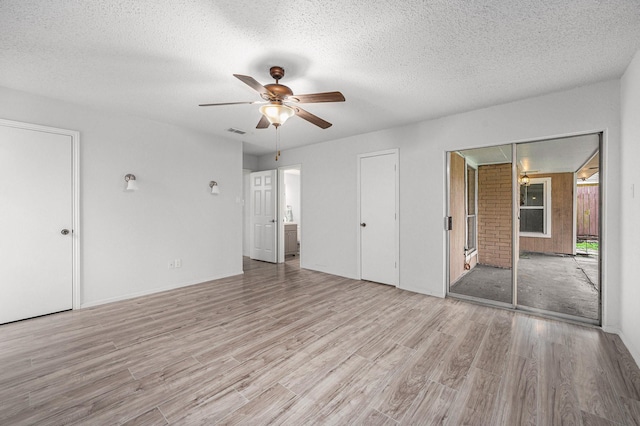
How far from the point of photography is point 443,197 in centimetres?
381

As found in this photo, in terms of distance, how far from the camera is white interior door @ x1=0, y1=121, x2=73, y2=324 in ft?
9.47

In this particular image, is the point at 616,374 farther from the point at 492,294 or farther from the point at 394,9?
the point at 394,9

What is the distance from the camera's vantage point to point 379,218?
177 inches

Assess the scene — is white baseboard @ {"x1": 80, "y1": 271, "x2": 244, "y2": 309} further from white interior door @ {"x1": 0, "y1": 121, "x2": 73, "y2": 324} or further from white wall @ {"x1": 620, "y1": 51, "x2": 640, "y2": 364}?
white wall @ {"x1": 620, "y1": 51, "x2": 640, "y2": 364}

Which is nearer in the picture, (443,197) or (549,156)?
(443,197)

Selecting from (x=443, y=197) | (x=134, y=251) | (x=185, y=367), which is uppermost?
(x=443, y=197)

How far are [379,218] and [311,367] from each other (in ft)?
9.24

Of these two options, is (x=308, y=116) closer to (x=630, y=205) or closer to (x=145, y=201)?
(x=145, y=201)

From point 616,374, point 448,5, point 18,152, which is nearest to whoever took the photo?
point 448,5

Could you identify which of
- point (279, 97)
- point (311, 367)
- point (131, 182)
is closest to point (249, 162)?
point (131, 182)

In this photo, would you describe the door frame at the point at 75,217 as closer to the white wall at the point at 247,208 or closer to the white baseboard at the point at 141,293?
the white baseboard at the point at 141,293

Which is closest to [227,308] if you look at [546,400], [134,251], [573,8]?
[134,251]

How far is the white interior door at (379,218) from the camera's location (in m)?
4.33

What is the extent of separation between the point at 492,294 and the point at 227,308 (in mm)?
3653
